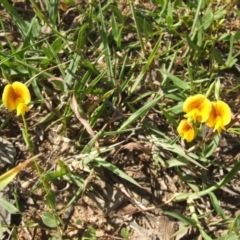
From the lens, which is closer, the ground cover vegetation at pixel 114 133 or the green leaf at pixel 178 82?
the ground cover vegetation at pixel 114 133

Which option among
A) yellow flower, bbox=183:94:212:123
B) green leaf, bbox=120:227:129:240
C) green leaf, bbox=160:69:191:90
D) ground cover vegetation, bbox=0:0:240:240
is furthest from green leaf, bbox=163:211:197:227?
green leaf, bbox=160:69:191:90

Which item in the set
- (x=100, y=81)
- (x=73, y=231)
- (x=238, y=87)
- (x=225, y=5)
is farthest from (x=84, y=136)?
(x=225, y=5)

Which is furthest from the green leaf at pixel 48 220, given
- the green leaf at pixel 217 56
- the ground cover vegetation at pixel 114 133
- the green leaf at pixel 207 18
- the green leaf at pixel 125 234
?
the green leaf at pixel 207 18

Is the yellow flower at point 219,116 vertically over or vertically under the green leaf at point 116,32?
under

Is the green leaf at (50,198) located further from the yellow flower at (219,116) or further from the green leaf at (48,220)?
the yellow flower at (219,116)

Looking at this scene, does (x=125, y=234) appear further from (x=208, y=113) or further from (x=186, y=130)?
Result: (x=208, y=113)

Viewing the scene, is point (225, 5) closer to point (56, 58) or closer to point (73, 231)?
point (56, 58)

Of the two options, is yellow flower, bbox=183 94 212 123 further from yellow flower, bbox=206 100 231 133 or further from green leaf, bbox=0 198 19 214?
green leaf, bbox=0 198 19 214

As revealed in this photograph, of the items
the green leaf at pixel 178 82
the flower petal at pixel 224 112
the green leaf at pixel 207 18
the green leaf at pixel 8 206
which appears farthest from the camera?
the green leaf at pixel 207 18
